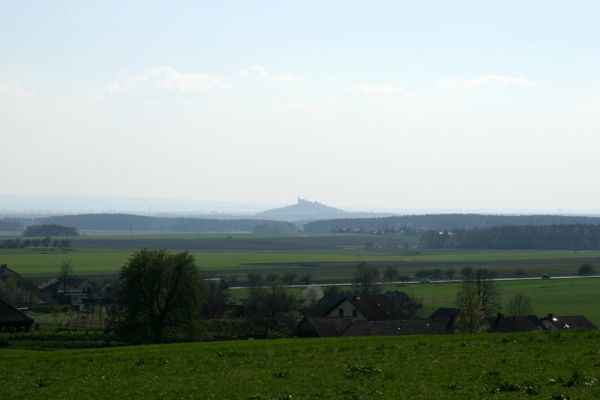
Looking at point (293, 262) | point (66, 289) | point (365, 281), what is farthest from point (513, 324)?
point (293, 262)

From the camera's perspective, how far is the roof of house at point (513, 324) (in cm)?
5194

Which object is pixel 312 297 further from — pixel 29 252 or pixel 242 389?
pixel 29 252

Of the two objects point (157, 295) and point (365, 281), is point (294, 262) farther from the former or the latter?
point (157, 295)

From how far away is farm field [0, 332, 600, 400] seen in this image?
17.2 m

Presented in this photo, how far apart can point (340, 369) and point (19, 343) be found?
1151 inches

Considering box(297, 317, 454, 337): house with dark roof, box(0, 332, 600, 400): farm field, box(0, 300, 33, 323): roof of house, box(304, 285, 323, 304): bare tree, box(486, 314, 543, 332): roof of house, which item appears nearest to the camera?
box(0, 332, 600, 400): farm field

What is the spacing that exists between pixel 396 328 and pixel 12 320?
21063mm

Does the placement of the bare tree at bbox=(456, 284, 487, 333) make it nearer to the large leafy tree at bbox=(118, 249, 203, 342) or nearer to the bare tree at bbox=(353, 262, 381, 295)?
the large leafy tree at bbox=(118, 249, 203, 342)

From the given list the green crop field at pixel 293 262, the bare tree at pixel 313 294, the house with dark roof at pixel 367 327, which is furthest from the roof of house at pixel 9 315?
the green crop field at pixel 293 262

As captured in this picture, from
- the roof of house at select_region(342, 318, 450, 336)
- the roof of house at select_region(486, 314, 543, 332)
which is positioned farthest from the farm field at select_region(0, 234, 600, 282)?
the roof of house at select_region(342, 318, 450, 336)

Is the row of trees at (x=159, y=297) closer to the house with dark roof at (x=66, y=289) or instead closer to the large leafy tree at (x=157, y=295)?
the large leafy tree at (x=157, y=295)

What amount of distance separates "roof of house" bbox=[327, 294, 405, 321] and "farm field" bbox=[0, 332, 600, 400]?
32.0 meters

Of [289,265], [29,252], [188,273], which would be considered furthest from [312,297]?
[29,252]

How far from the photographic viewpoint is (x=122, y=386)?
19.3 m
